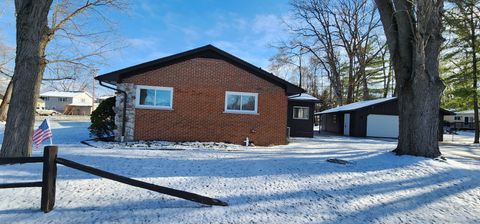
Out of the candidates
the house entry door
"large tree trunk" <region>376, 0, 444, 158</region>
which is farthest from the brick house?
the house entry door

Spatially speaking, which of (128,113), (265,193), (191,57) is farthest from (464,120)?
(265,193)

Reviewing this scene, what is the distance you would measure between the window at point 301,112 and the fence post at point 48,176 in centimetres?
1907

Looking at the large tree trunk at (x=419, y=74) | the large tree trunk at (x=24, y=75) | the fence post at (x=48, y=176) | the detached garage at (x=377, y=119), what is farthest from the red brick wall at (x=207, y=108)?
the detached garage at (x=377, y=119)

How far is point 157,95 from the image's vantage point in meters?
14.0

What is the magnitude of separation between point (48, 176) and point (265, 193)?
3.28 meters

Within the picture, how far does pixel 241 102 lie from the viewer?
14.6m

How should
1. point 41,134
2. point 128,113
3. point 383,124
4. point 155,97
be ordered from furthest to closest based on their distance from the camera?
point 383,124 < point 155,97 < point 128,113 < point 41,134

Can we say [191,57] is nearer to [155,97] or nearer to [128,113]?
[155,97]

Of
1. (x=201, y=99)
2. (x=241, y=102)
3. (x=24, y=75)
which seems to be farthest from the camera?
(x=241, y=102)

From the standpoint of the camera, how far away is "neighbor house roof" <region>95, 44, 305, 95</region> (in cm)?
1354

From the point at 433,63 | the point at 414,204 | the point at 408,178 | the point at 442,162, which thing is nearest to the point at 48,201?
the point at 414,204

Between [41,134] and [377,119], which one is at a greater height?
[377,119]

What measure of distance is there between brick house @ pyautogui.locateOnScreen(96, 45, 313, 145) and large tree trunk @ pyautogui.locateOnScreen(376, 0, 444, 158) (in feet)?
18.6

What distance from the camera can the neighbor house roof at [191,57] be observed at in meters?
13.5
